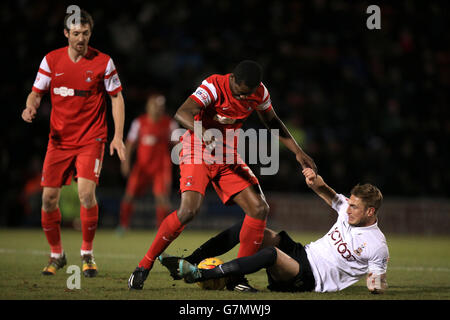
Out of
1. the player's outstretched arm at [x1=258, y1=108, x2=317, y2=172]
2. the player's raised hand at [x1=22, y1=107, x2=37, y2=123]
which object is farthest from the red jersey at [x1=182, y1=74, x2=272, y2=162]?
the player's raised hand at [x1=22, y1=107, x2=37, y2=123]

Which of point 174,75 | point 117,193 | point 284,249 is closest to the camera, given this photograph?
point 284,249

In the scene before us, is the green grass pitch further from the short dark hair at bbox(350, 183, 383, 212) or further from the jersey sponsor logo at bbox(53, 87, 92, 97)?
the jersey sponsor logo at bbox(53, 87, 92, 97)

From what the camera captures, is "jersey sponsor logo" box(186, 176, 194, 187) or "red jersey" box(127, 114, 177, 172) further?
"red jersey" box(127, 114, 177, 172)

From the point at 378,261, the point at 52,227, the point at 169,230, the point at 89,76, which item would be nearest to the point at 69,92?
the point at 89,76

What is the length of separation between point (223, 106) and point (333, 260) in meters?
1.61

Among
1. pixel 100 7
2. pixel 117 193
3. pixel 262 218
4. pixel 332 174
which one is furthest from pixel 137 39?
pixel 262 218

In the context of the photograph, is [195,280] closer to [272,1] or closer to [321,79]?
[321,79]

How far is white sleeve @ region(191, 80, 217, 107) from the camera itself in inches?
220

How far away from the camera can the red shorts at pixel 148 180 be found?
12.3 m

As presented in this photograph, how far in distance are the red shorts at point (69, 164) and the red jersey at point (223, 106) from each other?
3.82ft

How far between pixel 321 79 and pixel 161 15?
14.2 ft

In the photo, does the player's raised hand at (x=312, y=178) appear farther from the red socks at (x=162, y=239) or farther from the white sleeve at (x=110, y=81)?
the white sleeve at (x=110, y=81)

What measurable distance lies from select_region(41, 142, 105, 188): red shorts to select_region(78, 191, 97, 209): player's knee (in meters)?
0.15

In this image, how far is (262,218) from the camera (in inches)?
222
